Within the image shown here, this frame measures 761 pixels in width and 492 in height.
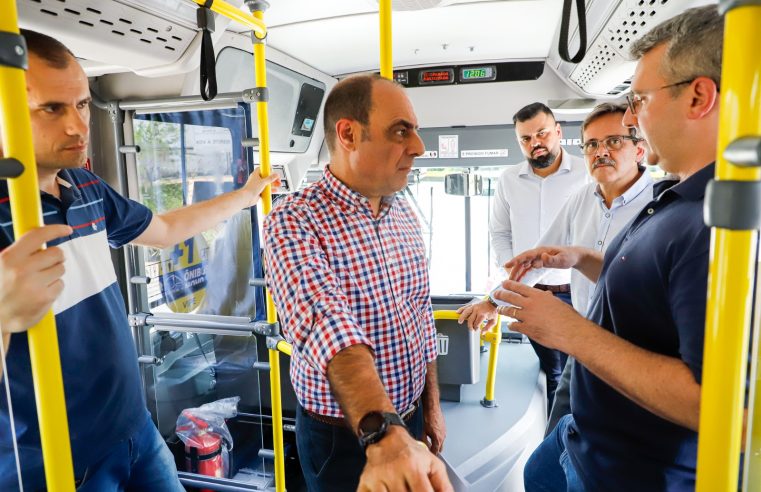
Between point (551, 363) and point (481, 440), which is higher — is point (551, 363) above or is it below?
above

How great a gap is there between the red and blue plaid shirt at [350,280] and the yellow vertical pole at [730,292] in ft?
2.64

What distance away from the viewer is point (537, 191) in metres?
3.63

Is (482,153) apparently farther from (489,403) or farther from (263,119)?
(263,119)

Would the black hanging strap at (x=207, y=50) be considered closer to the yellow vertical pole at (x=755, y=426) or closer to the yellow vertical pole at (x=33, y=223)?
the yellow vertical pole at (x=33, y=223)

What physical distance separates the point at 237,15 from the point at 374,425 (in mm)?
1720

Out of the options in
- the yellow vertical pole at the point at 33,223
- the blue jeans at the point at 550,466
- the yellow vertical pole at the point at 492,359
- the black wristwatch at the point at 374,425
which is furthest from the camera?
the yellow vertical pole at the point at 492,359

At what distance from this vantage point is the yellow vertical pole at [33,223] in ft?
2.52

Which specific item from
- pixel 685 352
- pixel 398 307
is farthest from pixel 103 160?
pixel 685 352

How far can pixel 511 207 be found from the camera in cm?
372

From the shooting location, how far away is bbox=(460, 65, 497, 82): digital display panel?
416 centimetres

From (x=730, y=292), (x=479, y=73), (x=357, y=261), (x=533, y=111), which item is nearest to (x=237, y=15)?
(x=357, y=261)

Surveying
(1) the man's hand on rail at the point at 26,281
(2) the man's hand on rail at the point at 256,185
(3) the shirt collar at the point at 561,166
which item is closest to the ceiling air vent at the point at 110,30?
(2) the man's hand on rail at the point at 256,185

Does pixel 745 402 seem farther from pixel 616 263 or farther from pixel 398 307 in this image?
pixel 398 307

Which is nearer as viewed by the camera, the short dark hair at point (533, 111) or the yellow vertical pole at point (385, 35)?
the yellow vertical pole at point (385, 35)
